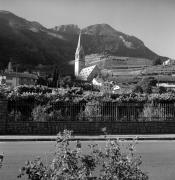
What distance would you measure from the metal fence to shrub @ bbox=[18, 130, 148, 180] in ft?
51.6

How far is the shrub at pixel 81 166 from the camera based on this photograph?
5828 millimetres

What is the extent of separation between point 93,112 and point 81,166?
54.4 feet

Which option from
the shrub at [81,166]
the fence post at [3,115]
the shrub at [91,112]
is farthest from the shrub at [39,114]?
the shrub at [81,166]

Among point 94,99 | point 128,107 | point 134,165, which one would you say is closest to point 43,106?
point 94,99

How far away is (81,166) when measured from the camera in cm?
600

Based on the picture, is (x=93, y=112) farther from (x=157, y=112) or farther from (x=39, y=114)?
(x=157, y=112)

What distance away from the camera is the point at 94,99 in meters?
23.1

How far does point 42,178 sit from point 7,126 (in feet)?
53.4

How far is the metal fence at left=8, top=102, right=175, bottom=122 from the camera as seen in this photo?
21.9m

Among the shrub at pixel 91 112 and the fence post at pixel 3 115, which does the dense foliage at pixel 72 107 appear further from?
the fence post at pixel 3 115

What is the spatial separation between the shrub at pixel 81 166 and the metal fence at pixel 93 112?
619 inches

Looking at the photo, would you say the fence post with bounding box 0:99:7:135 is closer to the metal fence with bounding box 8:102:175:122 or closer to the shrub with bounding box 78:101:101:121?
the metal fence with bounding box 8:102:175:122

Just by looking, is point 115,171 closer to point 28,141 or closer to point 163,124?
point 28,141

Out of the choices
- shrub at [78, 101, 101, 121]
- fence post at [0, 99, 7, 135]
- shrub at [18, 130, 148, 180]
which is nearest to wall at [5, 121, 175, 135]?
fence post at [0, 99, 7, 135]
